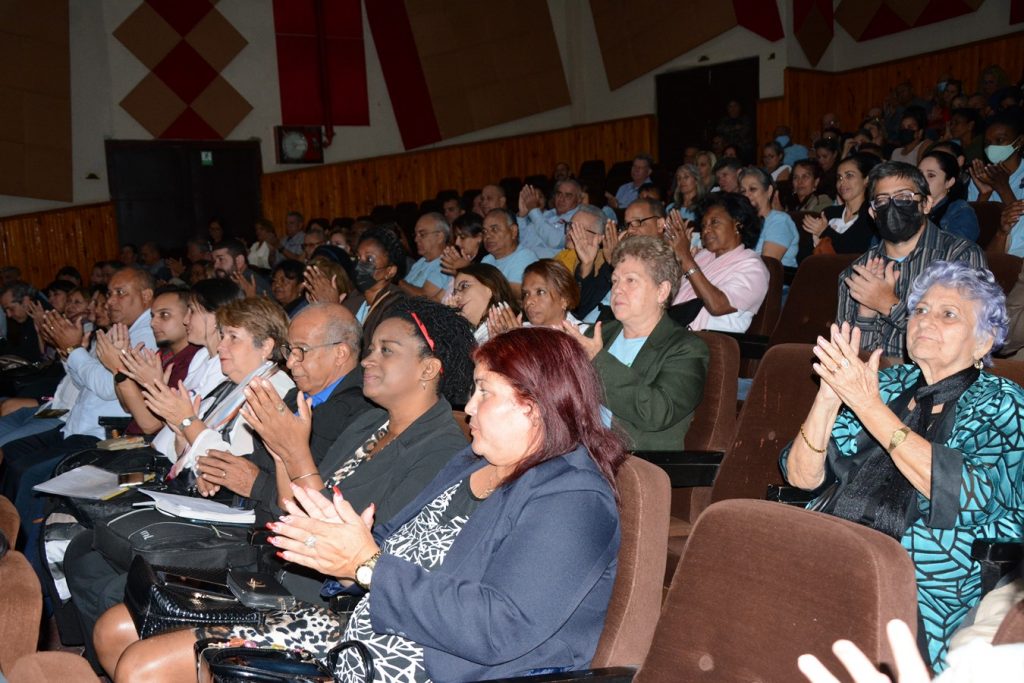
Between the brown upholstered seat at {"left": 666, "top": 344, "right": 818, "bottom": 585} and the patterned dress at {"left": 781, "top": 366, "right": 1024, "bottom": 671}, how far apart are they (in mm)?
584

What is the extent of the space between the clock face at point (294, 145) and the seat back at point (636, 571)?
10733 mm

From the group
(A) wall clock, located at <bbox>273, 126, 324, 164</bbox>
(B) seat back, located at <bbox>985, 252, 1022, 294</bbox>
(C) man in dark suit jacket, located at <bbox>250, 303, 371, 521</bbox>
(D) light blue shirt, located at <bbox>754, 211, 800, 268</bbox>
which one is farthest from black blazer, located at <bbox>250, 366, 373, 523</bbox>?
(A) wall clock, located at <bbox>273, 126, 324, 164</bbox>

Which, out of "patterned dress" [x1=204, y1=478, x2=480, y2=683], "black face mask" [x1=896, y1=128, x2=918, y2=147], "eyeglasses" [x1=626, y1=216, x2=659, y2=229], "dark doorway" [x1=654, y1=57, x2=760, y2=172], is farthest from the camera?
"dark doorway" [x1=654, y1=57, x2=760, y2=172]

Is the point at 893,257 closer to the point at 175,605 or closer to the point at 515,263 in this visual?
the point at 515,263

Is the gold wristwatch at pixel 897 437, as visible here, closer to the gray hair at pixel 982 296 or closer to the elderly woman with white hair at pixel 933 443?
the elderly woman with white hair at pixel 933 443

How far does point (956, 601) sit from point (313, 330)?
1.91 m

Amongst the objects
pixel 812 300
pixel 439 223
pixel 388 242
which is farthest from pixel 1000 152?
pixel 388 242

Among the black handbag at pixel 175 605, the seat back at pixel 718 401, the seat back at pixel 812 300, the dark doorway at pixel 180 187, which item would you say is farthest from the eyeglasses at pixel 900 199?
the dark doorway at pixel 180 187

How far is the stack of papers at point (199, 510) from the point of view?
2.63 meters

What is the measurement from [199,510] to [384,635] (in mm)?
1125

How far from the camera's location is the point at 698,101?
38.8ft

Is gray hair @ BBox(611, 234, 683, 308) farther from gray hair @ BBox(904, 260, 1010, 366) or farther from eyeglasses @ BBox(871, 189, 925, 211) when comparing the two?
gray hair @ BBox(904, 260, 1010, 366)

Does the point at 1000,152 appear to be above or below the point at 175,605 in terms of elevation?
above

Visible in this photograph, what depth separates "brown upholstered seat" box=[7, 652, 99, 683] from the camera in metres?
1.73
